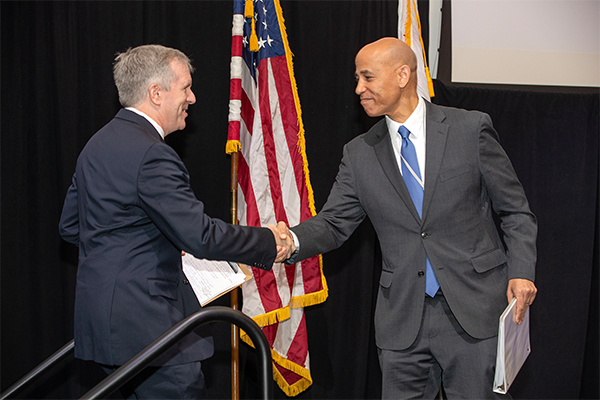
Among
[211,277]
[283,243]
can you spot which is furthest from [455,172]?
[211,277]

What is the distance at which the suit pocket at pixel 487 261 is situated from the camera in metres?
2.02

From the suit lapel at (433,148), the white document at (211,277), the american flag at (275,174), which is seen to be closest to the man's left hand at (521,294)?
the suit lapel at (433,148)

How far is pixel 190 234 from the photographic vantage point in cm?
180

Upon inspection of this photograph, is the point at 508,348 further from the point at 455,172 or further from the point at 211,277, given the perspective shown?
the point at 211,277

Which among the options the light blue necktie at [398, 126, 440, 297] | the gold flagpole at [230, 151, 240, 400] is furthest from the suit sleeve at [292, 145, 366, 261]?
the gold flagpole at [230, 151, 240, 400]

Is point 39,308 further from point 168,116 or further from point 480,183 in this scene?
point 480,183

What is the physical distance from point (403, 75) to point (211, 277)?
121 centimetres

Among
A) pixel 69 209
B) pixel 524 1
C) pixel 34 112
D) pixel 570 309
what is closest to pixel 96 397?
pixel 69 209

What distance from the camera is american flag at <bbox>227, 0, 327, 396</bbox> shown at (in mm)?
2996

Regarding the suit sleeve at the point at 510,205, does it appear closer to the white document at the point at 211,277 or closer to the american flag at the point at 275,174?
the white document at the point at 211,277

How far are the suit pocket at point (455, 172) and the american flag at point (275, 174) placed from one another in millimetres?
1178

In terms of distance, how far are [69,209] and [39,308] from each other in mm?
1327

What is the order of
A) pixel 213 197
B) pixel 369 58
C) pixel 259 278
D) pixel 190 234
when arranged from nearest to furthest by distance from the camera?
pixel 190 234 → pixel 369 58 → pixel 259 278 → pixel 213 197

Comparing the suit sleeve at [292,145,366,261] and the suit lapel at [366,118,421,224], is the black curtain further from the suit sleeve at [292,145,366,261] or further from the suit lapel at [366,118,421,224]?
the suit lapel at [366,118,421,224]
